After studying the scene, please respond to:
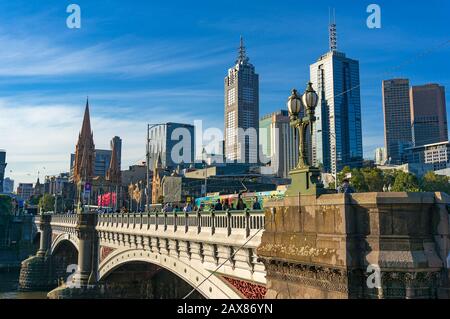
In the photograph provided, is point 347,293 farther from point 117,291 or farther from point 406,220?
point 117,291

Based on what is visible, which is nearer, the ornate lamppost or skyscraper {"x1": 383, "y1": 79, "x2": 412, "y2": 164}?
the ornate lamppost

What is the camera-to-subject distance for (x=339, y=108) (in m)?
125

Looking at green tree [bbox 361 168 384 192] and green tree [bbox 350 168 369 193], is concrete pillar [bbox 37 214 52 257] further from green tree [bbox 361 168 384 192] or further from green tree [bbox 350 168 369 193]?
green tree [bbox 361 168 384 192]

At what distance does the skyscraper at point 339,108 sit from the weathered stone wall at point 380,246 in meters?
94.9

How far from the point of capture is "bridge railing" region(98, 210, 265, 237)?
1598 cm

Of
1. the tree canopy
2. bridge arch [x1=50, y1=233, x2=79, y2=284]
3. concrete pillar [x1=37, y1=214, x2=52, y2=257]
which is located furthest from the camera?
concrete pillar [x1=37, y1=214, x2=52, y2=257]

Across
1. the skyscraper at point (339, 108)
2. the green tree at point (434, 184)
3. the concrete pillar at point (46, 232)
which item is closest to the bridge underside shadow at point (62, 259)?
the concrete pillar at point (46, 232)

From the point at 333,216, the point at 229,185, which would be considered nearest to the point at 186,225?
the point at 333,216

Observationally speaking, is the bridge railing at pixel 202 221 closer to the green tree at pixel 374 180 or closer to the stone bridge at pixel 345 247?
the stone bridge at pixel 345 247

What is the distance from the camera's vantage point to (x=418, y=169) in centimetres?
12194

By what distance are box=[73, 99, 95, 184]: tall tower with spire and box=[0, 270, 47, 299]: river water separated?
189 feet

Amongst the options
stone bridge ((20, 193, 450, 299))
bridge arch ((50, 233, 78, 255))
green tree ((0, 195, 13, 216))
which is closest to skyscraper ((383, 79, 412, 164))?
bridge arch ((50, 233, 78, 255))

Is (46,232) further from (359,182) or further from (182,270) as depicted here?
(182,270)

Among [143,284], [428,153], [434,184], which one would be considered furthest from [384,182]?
[428,153]
